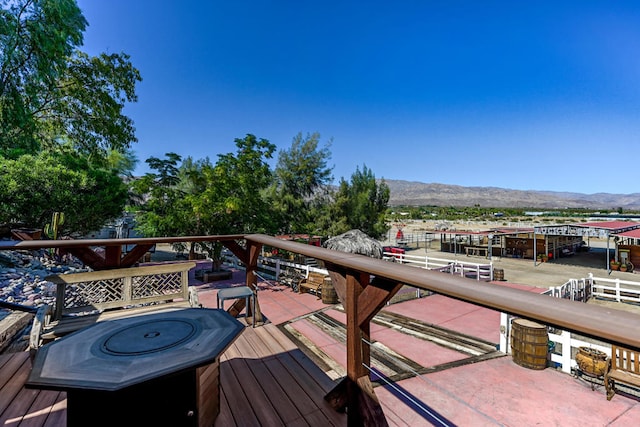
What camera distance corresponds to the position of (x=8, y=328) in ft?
11.5

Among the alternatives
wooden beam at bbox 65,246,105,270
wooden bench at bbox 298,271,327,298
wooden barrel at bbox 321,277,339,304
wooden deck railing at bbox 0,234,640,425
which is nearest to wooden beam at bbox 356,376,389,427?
wooden deck railing at bbox 0,234,640,425

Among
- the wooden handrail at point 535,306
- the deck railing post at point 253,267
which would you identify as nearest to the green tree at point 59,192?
the deck railing post at point 253,267

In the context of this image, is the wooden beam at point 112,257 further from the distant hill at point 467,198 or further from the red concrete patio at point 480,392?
the distant hill at point 467,198

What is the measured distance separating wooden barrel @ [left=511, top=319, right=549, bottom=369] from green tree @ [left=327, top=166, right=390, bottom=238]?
12734 millimetres

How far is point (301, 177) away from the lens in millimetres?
19094

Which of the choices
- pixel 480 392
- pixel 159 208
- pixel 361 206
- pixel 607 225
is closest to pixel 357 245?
pixel 361 206

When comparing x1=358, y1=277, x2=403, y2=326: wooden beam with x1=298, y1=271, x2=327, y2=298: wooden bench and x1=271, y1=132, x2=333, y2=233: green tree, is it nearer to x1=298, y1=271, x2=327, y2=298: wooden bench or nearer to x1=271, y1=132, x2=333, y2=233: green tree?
x1=298, y1=271, x2=327, y2=298: wooden bench

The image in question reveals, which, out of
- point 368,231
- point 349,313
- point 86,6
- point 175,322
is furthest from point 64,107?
point 368,231

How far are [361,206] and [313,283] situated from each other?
10001 millimetres

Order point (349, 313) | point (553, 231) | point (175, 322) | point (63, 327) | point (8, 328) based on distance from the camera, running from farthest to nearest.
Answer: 1. point (553, 231)
2. point (8, 328)
3. point (63, 327)
4. point (175, 322)
5. point (349, 313)

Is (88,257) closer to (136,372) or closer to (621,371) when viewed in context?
(136,372)

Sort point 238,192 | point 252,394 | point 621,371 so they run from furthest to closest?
point 238,192 → point 621,371 → point 252,394

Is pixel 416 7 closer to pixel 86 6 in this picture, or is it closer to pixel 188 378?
pixel 86 6

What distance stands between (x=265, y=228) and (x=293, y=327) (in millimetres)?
5664
